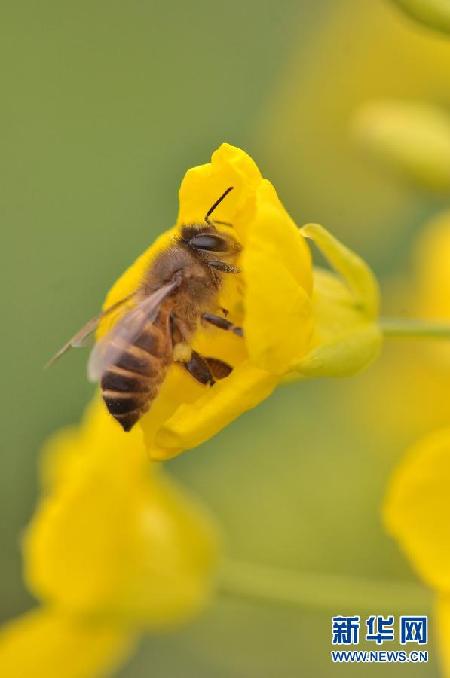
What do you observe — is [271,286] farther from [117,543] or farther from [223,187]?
[117,543]

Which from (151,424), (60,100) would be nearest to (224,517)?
(151,424)

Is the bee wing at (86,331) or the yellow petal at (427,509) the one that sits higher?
the bee wing at (86,331)

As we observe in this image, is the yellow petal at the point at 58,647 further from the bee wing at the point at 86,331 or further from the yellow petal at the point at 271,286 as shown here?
the yellow petal at the point at 271,286

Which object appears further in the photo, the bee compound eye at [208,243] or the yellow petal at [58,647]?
the yellow petal at [58,647]

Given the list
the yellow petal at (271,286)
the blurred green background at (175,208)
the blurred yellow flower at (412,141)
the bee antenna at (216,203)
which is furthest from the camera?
the blurred green background at (175,208)

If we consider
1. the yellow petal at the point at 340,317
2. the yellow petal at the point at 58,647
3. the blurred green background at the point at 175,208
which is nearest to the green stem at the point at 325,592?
the blurred green background at the point at 175,208

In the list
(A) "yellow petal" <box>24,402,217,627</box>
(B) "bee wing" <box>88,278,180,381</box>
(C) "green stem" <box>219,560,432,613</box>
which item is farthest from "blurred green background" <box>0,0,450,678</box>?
(B) "bee wing" <box>88,278,180,381</box>

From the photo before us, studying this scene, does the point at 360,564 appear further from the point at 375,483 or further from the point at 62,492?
the point at 62,492

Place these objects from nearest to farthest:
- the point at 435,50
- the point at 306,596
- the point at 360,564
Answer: the point at 306,596
the point at 360,564
the point at 435,50
